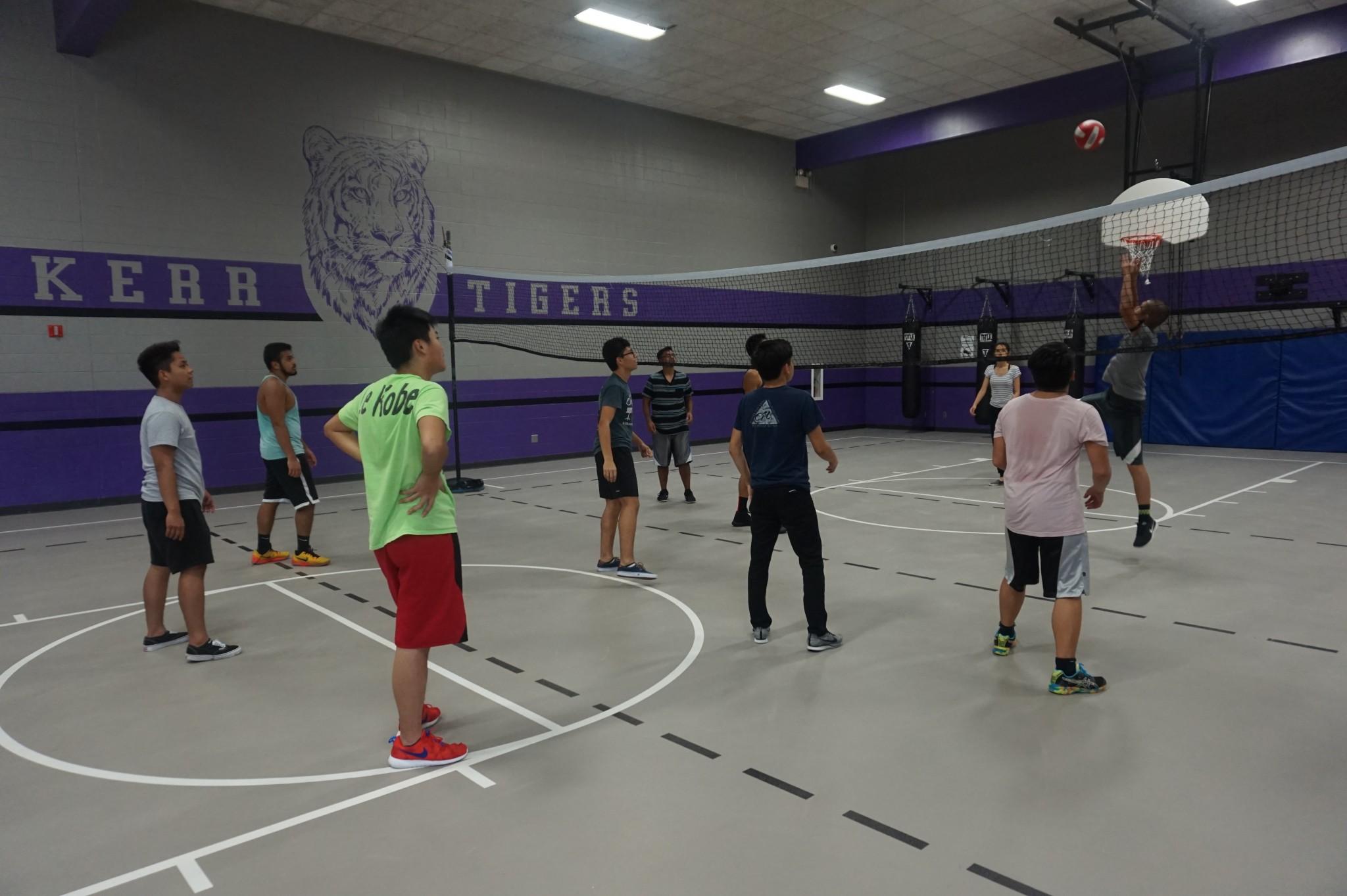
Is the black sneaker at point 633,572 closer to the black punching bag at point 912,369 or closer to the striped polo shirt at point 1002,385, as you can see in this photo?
the striped polo shirt at point 1002,385

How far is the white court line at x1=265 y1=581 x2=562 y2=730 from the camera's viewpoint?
3.61 m

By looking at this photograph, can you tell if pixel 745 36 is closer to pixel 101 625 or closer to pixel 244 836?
pixel 101 625

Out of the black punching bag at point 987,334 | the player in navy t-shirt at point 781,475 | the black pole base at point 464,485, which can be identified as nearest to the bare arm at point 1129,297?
the player in navy t-shirt at point 781,475

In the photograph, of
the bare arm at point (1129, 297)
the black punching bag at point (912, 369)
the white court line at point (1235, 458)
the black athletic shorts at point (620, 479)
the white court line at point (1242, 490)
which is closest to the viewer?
the bare arm at point (1129, 297)

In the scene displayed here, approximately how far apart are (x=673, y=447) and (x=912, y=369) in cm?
947

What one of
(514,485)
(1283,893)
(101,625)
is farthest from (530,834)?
(514,485)

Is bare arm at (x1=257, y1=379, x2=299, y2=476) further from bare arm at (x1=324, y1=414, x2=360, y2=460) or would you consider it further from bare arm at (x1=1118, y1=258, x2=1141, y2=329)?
bare arm at (x1=1118, y1=258, x2=1141, y2=329)

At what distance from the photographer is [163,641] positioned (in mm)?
4609

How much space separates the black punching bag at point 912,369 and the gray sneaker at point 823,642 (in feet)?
41.1

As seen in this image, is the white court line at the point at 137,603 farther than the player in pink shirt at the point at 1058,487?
Yes

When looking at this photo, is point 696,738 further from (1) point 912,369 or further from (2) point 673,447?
(1) point 912,369

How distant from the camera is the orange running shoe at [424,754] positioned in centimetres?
315

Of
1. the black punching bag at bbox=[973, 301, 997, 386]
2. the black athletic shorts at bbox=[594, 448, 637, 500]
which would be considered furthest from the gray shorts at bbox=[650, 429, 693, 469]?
the black punching bag at bbox=[973, 301, 997, 386]

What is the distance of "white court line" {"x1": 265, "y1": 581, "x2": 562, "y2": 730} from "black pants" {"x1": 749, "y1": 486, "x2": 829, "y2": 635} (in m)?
1.37
